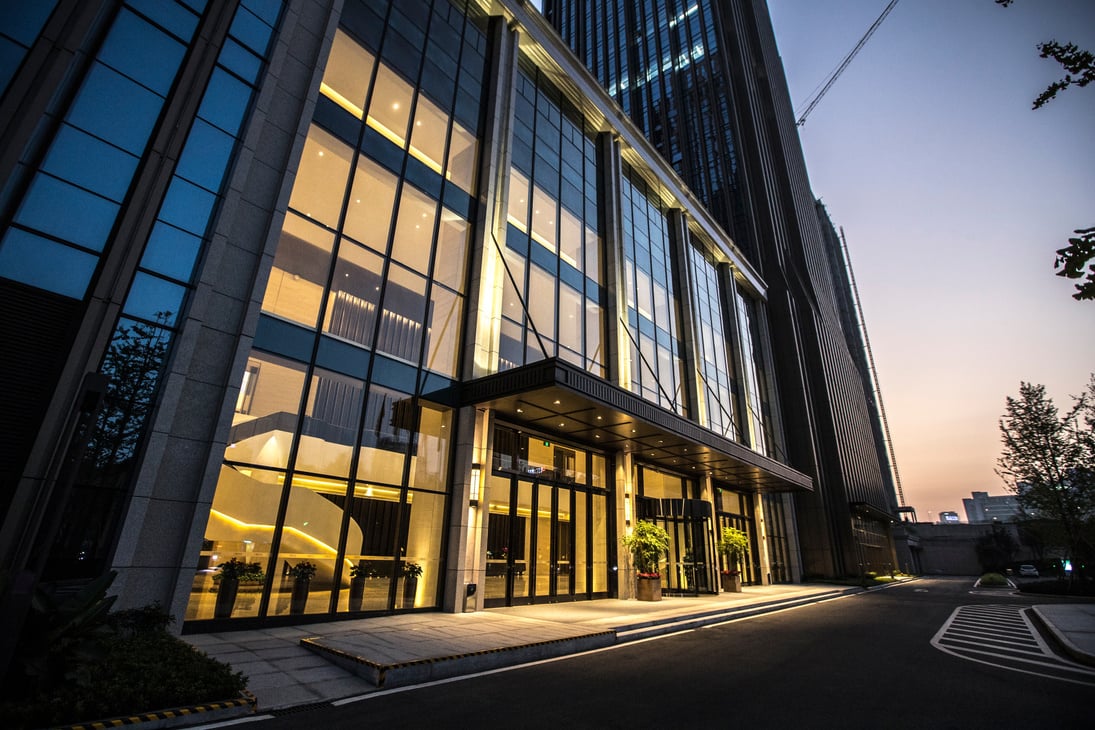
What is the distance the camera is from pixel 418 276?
15.8 m

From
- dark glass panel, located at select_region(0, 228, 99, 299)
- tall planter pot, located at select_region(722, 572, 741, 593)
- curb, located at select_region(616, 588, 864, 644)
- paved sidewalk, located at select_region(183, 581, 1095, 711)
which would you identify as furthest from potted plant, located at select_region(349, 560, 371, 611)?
tall planter pot, located at select_region(722, 572, 741, 593)

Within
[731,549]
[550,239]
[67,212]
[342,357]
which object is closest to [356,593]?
[342,357]

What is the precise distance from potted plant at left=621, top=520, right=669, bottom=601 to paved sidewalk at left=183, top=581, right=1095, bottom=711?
3206 mm

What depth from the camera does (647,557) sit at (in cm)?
1905

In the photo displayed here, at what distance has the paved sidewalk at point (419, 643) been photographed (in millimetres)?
7078

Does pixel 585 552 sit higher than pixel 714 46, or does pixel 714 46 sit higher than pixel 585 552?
pixel 714 46

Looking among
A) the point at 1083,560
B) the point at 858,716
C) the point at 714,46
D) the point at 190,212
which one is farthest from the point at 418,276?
the point at 714,46

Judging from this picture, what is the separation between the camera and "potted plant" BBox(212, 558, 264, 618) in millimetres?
10094

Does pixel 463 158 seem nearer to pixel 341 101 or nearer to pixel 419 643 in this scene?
pixel 341 101

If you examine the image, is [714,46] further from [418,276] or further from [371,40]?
Answer: [418,276]

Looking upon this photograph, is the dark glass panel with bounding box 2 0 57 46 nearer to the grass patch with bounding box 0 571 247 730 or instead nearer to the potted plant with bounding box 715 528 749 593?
the grass patch with bounding box 0 571 247 730

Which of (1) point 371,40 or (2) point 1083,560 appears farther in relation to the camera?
(2) point 1083,560

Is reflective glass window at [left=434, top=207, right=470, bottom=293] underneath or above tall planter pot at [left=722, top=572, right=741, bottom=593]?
above

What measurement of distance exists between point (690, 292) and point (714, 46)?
44004mm
